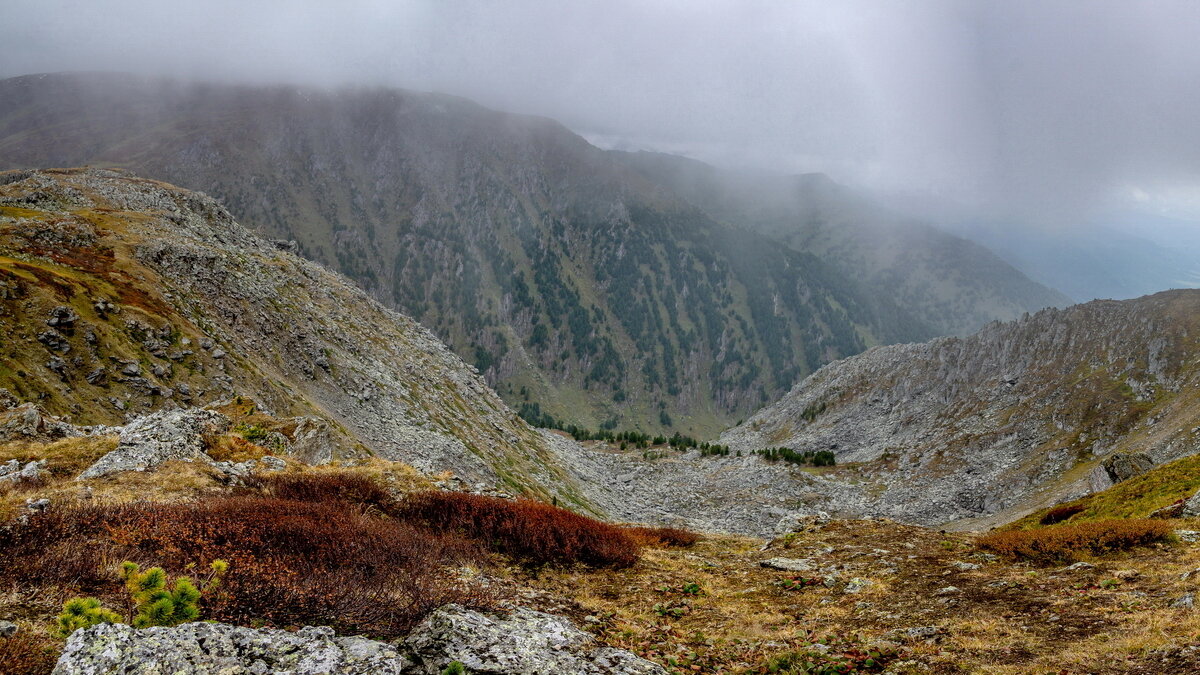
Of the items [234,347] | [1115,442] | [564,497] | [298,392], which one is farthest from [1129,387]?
[234,347]

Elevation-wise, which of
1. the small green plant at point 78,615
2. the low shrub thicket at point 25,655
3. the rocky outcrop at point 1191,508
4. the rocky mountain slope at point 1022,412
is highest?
the small green plant at point 78,615

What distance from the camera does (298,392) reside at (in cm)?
5284

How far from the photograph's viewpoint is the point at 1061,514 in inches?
1300

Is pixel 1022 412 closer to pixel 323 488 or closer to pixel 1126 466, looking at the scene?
pixel 1126 466

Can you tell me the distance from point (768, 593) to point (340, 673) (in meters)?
13.3

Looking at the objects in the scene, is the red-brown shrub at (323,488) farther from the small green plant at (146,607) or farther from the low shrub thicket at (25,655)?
the low shrub thicket at (25,655)

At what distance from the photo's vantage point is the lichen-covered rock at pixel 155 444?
Result: 1719cm

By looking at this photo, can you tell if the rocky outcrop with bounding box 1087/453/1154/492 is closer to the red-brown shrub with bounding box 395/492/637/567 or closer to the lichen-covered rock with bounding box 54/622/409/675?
the red-brown shrub with bounding box 395/492/637/567

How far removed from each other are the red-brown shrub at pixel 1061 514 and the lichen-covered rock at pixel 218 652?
39.4m

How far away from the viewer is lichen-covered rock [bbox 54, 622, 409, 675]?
5.59 metres

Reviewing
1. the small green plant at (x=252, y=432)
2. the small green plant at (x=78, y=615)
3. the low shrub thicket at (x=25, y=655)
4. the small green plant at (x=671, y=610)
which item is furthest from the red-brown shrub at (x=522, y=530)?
the small green plant at (x=252, y=432)

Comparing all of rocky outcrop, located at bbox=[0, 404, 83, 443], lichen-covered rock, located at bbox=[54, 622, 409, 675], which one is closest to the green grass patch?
lichen-covered rock, located at bbox=[54, 622, 409, 675]

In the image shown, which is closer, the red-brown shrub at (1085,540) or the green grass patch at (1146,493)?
the red-brown shrub at (1085,540)

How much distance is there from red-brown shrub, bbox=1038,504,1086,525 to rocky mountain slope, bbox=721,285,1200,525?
3165cm
